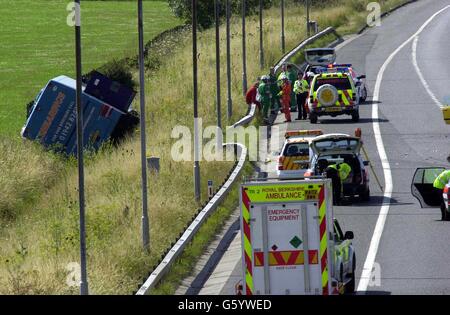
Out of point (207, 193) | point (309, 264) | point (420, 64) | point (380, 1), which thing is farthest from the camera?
point (380, 1)

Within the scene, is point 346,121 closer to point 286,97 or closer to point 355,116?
point 355,116

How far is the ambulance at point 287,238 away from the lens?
1858 cm

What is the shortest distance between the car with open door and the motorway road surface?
0.34 metres

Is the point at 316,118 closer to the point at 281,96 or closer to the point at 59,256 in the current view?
the point at 281,96

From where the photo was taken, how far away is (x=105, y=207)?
86.5 feet

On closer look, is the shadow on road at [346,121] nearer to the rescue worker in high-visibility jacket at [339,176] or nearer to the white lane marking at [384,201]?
the white lane marking at [384,201]

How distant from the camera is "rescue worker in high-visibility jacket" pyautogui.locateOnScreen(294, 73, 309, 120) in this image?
43938 millimetres

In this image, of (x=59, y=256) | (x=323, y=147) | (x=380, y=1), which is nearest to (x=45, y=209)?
(x=323, y=147)

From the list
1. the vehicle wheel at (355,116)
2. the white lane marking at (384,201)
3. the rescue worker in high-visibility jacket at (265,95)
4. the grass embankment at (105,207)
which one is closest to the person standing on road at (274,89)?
the rescue worker in high-visibility jacket at (265,95)

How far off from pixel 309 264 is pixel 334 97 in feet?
78.9

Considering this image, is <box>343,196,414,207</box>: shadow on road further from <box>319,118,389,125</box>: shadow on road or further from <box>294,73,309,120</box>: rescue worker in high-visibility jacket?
<box>294,73,309,120</box>: rescue worker in high-visibility jacket

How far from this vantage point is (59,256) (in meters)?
21.8

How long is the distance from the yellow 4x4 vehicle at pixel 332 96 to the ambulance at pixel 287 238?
23428 mm

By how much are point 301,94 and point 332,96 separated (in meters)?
2.19
